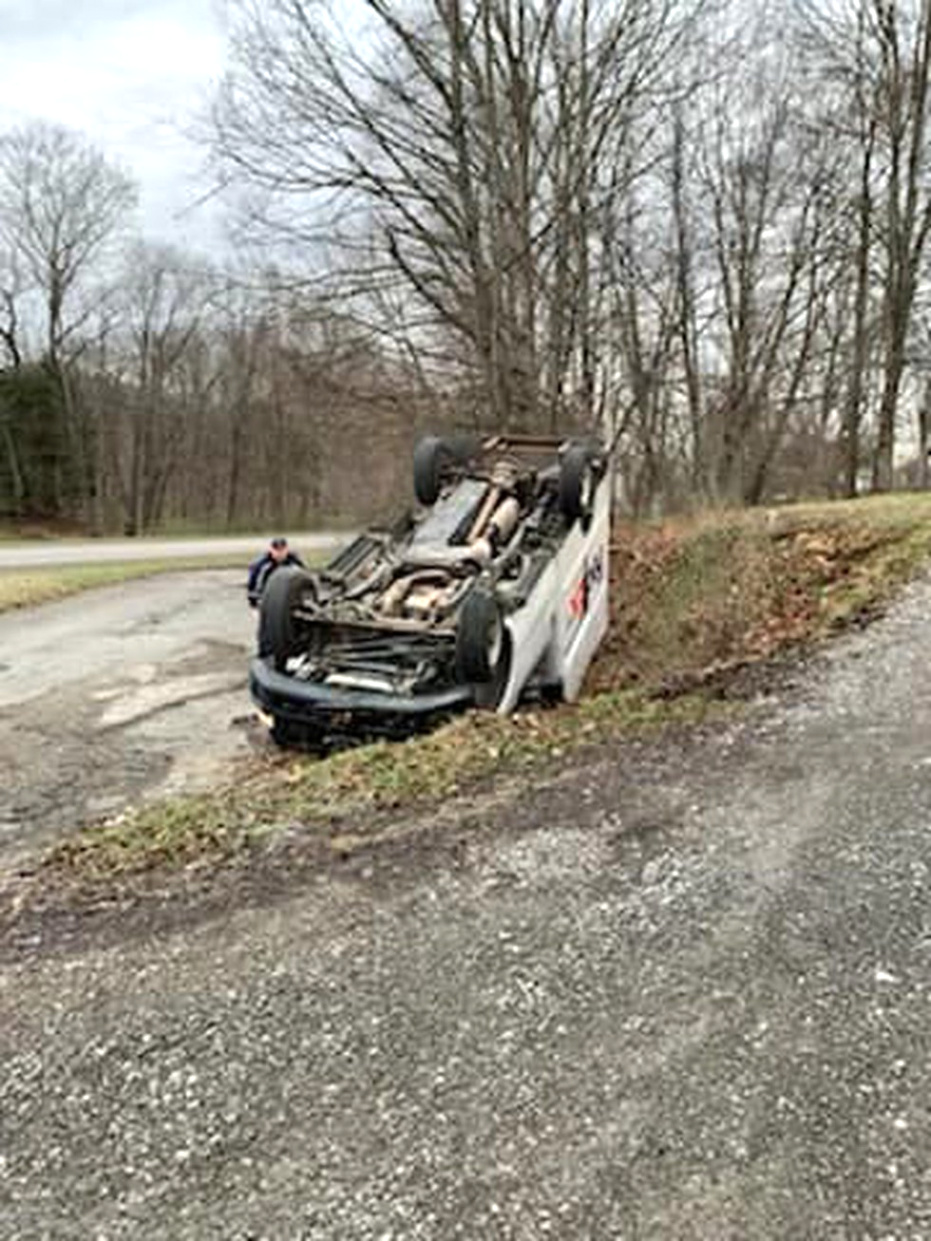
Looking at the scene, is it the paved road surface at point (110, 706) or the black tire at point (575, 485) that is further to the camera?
the black tire at point (575, 485)

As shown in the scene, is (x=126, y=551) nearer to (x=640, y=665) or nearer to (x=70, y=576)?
(x=70, y=576)

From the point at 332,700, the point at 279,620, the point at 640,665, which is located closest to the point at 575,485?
the point at 640,665

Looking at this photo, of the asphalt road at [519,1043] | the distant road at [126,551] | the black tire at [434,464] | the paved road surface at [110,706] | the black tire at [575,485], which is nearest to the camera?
the asphalt road at [519,1043]

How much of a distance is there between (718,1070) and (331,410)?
15.4m

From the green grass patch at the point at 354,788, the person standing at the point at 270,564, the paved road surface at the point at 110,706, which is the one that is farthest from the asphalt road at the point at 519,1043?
the person standing at the point at 270,564

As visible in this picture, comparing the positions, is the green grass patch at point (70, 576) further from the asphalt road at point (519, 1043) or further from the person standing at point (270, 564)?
the asphalt road at point (519, 1043)

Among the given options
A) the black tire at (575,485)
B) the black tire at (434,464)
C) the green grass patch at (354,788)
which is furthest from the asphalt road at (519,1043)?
the black tire at (434,464)

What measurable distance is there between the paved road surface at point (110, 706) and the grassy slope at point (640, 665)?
81 centimetres

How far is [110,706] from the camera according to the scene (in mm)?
8102

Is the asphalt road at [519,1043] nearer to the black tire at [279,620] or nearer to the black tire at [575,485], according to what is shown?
the black tire at [279,620]

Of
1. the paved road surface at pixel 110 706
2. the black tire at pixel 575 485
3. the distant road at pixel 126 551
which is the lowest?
the paved road surface at pixel 110 706

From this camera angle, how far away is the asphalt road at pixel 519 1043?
6.56 feet

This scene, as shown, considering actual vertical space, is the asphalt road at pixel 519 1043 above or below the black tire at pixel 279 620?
below

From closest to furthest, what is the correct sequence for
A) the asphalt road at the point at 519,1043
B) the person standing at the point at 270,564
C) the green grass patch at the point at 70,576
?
1. the asphalt road at the point at 519,1043
2. the person standing at the point at 270,564
3. the green grass patch at the point at 70,576
